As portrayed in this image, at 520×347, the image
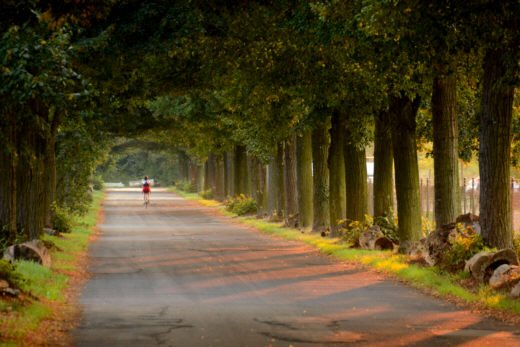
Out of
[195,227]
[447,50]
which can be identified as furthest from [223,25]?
[195,227]

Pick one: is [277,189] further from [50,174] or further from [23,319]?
[23,319]

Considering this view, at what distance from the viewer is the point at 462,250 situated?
52.7 feet

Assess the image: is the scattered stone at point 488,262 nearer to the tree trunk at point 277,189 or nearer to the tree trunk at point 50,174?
the tree trunk at point 50,174

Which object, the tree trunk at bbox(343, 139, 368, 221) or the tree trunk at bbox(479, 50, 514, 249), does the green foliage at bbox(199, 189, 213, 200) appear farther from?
the tree trunk at bbox(479, 50, 514, 249)

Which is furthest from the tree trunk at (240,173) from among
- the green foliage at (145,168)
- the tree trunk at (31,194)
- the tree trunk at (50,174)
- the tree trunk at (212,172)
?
the green foliage at (145,168)

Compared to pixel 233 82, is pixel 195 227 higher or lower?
lower

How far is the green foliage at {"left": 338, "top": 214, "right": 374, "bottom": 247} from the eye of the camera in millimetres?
22869

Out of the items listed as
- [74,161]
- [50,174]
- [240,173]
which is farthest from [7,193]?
[240,173]

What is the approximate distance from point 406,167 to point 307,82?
3260mm

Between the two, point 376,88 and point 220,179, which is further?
point 220,179

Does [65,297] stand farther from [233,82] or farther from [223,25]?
[233,82]

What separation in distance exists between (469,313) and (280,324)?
3056mm

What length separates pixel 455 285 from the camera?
581 inches

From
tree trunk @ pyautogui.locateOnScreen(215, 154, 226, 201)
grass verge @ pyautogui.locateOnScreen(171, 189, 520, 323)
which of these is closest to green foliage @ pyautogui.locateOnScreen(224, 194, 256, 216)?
tree trunk @ pyautogui.locateOnScreen(215, 154, 226, 201)
